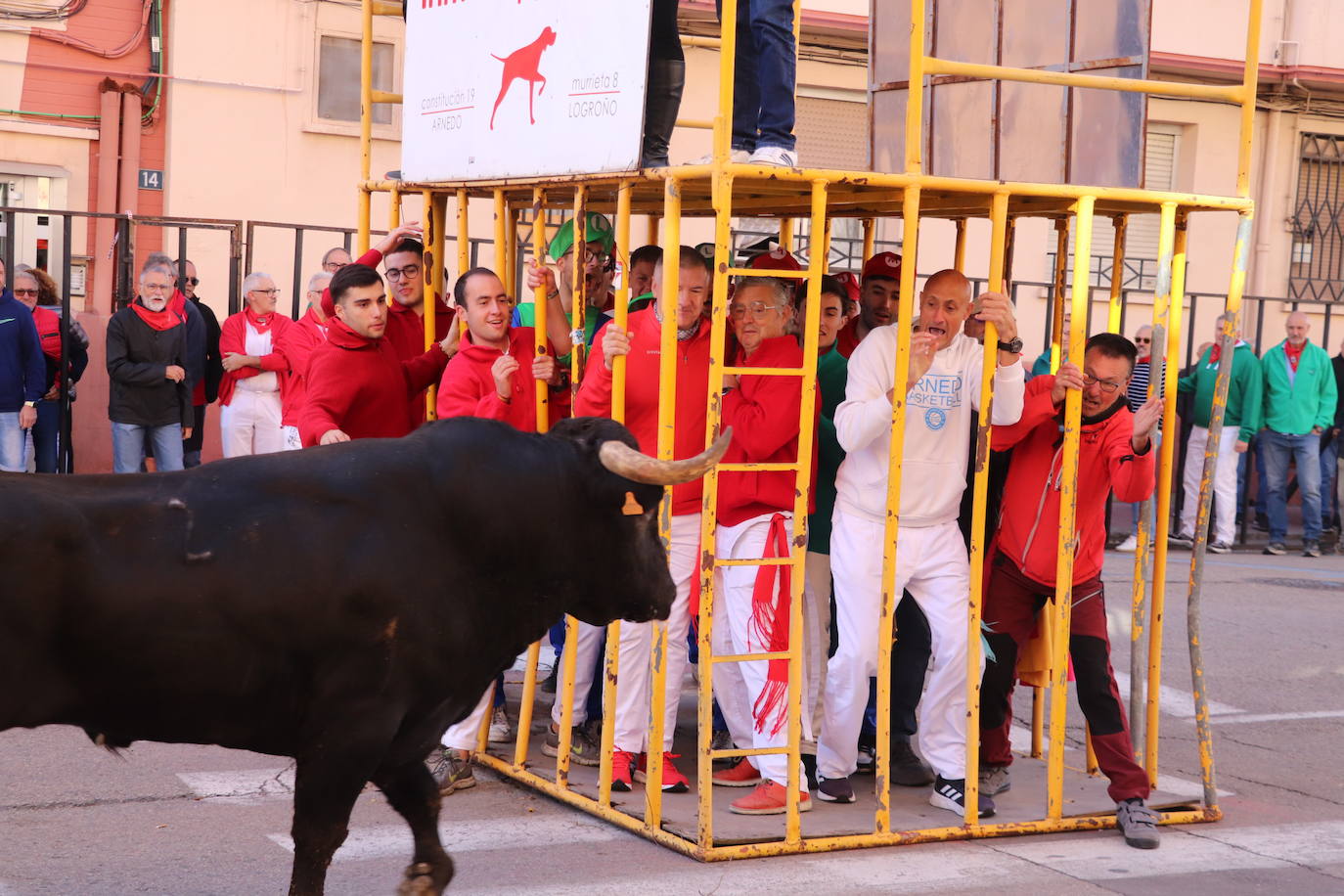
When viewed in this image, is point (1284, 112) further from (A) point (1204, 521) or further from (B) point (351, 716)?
(B) point (351, 716)

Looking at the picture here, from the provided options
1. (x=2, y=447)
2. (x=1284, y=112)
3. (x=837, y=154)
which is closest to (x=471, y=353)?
(x=2, y=447)

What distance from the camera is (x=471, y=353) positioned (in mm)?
6230

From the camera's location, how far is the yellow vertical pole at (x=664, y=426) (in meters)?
5.41

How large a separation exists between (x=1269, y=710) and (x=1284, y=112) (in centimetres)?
1429

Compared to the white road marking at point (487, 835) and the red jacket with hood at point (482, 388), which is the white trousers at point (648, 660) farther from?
the red jacket with hood at point (482, 388)

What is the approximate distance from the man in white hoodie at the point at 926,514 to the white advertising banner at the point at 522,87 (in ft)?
4.29

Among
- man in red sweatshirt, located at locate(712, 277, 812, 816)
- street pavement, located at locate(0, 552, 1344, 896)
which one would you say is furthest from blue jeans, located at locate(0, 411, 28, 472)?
man in red sweatshirt, located at locate(712, 277, 812, 816)

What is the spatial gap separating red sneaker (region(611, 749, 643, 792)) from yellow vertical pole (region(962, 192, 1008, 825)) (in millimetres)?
1300

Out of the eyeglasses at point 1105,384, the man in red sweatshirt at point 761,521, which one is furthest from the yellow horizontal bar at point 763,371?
the eyeglasses at point 1105,384

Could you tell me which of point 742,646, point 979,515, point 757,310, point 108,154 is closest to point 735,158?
point 757,310

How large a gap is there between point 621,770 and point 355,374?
6.18ft

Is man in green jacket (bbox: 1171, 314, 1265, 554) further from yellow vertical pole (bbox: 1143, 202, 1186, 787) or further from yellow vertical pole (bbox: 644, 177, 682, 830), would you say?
yellow vertical pole (bbox: 644, 177, 682, 830)

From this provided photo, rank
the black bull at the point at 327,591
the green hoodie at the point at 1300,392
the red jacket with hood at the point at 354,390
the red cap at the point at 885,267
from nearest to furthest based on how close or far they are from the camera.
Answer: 1. the black bull at the point at 327,591
2. the red jacket with hood at the point at 354,390
3. the red cap at the point at 885,267
4. the green hoodie at the point at 1300,392

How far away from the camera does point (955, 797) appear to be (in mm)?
6016
